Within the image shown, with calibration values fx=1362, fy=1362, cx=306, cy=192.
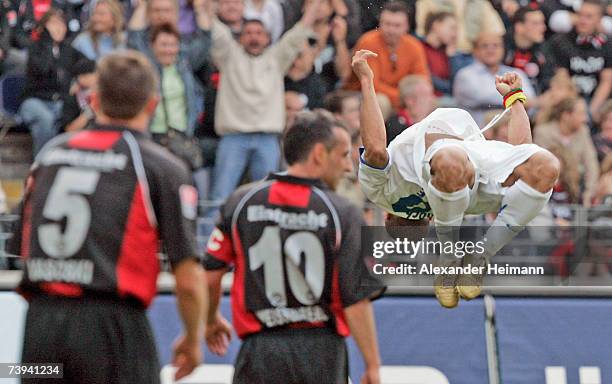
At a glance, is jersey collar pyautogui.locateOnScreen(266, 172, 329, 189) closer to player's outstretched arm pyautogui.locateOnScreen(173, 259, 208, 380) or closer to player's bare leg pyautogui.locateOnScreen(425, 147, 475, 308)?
player's bare leg pyautogui.locateOnScreen(425, 147, 475, 308)

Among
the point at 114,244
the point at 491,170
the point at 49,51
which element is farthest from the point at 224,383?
the point at 49,51

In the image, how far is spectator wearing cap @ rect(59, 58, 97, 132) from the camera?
12.4 metres

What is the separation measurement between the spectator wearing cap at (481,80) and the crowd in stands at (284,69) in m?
0.01

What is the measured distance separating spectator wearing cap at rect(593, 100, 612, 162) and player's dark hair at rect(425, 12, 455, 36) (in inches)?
69.2

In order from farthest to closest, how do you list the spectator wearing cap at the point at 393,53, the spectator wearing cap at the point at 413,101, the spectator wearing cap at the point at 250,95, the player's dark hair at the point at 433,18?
the player's dark hair at the point at 433,18
the spectator wearing cap at the point at 250,95
the spectator wearing cap at the point at 393,53
the spectator wearing cap at the point at 413,101

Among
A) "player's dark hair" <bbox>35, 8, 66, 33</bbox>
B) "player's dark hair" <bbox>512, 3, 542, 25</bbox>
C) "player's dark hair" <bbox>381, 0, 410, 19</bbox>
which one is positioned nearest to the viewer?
"player's dark hair" <bbox>381, 0, 410, 19</bbox>

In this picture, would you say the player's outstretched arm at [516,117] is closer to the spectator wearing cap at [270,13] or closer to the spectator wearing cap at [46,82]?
the spectator wearing cap at [270,13]

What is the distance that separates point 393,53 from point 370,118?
439 cm

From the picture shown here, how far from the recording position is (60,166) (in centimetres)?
631

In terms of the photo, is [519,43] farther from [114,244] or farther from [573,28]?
[114,244]

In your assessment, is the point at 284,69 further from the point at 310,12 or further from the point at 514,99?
the point at 514,99

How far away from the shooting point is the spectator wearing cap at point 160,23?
1240cm

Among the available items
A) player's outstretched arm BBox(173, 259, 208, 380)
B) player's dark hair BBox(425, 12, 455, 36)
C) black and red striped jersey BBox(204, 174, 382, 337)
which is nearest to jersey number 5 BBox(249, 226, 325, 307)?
black and red striped jersey BBox(204, 174, 382, 337)

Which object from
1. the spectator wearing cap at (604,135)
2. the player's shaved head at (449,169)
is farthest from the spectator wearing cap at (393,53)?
the player's shaved head at (449,169)
